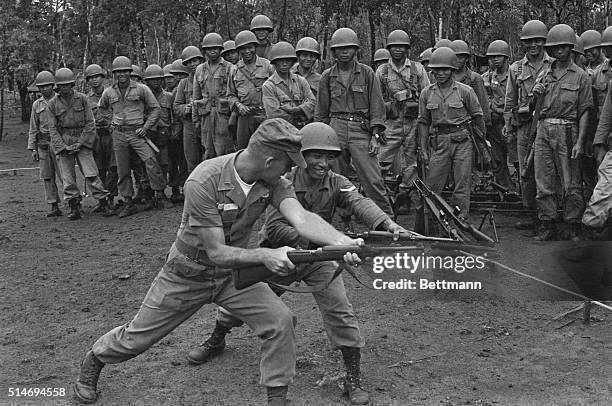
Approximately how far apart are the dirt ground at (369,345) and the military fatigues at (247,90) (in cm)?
280

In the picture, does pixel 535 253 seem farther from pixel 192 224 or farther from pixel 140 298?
pixel 192 224

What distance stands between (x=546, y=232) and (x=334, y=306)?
468cm

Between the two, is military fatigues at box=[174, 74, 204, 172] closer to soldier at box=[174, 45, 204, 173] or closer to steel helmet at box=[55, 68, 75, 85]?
soldier at box=[174, 45, 204, 173]

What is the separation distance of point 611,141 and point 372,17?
1599cm

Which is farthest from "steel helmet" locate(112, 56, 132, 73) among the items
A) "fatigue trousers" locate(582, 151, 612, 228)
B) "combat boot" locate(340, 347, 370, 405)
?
"combat boot" locate(340, 347, 370, 405)

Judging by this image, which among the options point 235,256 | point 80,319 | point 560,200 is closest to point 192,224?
point 235,256

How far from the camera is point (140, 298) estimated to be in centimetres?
696

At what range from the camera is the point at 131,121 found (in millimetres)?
10844

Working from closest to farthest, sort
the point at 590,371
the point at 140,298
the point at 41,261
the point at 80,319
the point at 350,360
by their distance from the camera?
the point at 350,360 < the point at 590,371 < the point at 80,319 < the point at 140,298 < the point at 41,261

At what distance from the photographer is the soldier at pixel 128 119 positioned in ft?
35.6

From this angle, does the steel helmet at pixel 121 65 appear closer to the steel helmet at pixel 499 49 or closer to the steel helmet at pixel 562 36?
the steel helmet at pixel 499 49

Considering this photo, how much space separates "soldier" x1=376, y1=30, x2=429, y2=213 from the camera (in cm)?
992

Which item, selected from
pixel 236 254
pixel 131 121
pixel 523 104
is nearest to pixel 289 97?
pixel 131 121

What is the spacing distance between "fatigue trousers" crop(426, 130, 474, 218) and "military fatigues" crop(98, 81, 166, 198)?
4.61 m
